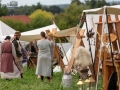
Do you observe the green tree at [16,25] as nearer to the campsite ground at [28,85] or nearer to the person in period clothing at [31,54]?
the person in period clothing at [31,54]

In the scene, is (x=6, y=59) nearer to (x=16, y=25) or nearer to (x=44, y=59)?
(x=44, y=59)

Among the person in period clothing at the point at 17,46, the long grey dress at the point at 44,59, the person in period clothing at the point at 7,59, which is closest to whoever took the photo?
the long grey dress at the point at 44,59

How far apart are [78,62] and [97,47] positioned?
2.77 feet

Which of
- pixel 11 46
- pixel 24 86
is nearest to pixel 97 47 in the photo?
pixel 24 86

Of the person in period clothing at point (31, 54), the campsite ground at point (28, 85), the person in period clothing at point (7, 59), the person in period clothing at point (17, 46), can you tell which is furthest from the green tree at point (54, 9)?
the campsite ground at point (28, 85)

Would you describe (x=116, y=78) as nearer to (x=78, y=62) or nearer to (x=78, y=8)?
(x=78, y=62)

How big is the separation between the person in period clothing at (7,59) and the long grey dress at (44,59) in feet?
3.59

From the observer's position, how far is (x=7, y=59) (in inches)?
578

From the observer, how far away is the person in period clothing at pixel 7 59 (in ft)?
47.6

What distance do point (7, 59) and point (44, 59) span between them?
1.39 metres

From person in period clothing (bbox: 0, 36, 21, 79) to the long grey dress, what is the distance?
3.59ft

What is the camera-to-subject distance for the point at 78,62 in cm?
1211

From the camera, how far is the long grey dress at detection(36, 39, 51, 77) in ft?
44.9

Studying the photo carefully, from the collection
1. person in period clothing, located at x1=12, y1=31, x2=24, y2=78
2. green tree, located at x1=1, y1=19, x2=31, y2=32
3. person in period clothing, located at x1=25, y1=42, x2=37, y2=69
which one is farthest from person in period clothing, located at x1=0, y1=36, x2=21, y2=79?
green tree, located at x1=1, y1=19, x2=31, y2=32
